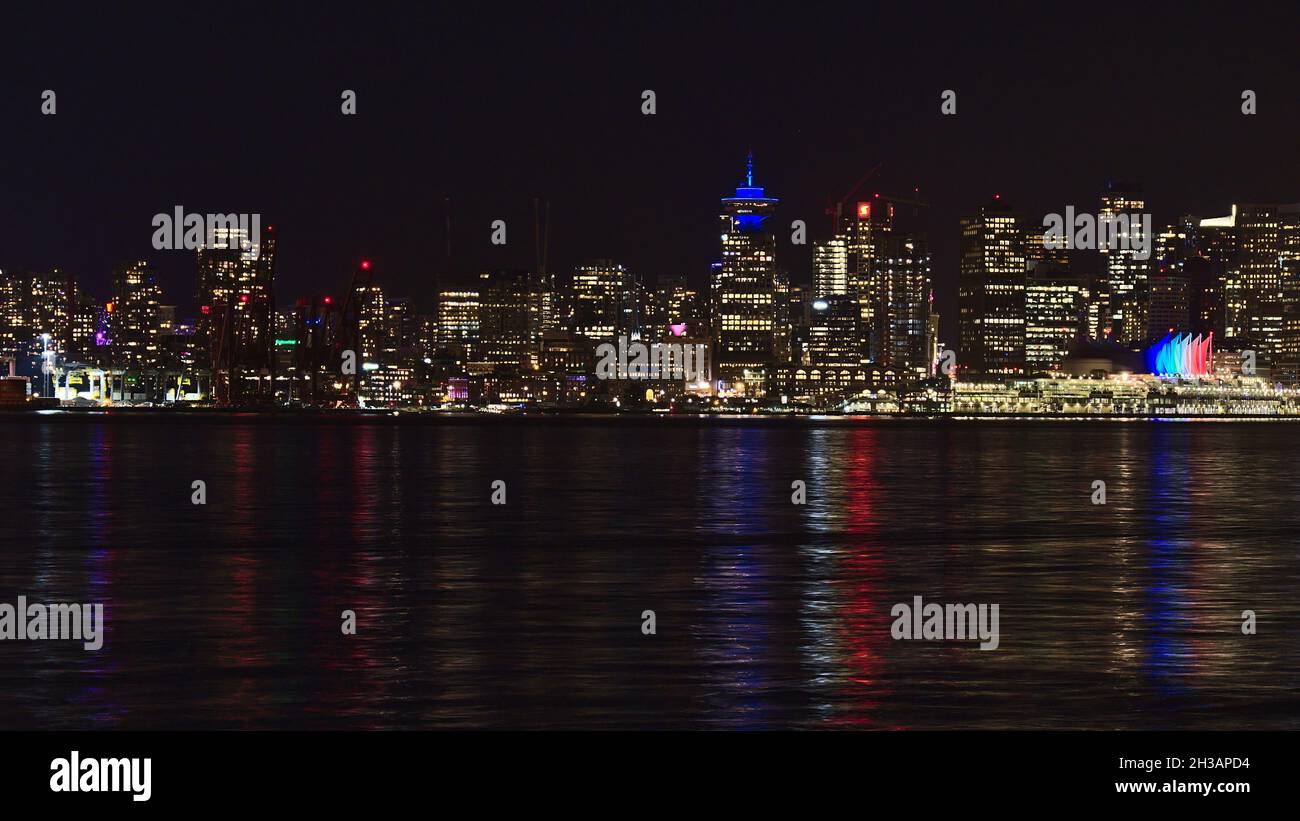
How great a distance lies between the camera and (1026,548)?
52281 mm

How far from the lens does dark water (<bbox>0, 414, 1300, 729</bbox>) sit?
24.3 meters

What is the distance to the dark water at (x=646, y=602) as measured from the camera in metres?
24.3

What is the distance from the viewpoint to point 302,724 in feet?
74.5

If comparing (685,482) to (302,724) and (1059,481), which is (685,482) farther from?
(302,724)

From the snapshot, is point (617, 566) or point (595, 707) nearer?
point (595, 707)

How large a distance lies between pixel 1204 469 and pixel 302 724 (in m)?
104

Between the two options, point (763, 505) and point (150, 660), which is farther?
point (763, 505)

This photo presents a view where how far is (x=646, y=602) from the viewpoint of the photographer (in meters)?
37.2

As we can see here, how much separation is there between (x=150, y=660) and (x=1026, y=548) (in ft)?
101

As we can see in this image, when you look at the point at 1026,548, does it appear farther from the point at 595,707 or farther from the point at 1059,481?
the point at 1059,481
